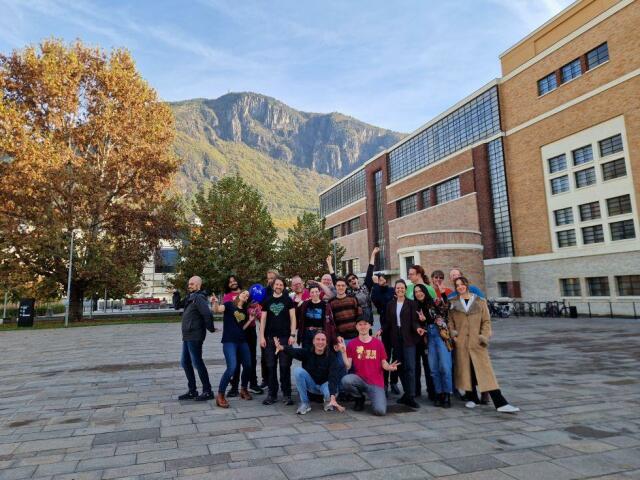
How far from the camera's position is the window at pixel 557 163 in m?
29.7

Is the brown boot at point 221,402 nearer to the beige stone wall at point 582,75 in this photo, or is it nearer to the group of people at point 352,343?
the group of people at point 352,343

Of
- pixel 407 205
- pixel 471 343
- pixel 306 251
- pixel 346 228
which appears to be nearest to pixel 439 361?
pixel 471 343

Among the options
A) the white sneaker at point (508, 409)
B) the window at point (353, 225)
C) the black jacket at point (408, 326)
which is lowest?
the white sneaker at point (508, 409)

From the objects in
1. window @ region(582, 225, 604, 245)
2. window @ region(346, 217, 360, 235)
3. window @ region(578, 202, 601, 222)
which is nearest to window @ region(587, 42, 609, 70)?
window @ region(578, 202, 601, 222)

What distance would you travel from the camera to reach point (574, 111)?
2856cm

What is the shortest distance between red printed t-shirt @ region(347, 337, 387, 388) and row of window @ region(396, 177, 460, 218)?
118 feet

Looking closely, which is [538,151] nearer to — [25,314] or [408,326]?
[408,326]

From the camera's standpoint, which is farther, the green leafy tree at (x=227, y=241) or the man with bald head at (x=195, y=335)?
the green leafy tree at (x=227, y=241)

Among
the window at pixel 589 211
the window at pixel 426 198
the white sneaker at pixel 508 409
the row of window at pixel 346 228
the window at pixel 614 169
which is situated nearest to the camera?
the white sneaker at pixel 508 409

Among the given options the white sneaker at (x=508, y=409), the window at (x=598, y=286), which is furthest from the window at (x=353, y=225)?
the white sneaker at (x=508, y=409)

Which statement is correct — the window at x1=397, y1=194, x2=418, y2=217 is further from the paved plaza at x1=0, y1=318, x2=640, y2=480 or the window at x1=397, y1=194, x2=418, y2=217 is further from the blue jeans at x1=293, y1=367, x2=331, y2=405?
the blue jeans at x1=293, y1=367, x2=331, y2=405

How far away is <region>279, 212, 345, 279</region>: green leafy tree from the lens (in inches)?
1567

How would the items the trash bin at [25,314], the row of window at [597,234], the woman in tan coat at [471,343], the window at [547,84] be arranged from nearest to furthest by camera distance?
the woman in tan coat at [471,343] → the trash bin at [25,314] → the row of window at [597,234] → the window at [547,84]

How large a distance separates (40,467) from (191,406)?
2.39 meters
